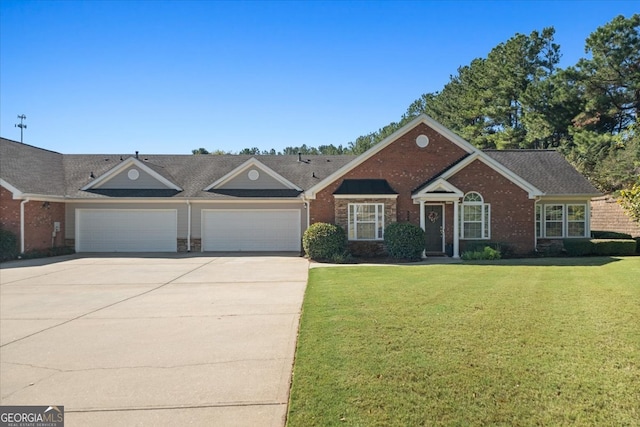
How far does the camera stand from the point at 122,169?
832 inches

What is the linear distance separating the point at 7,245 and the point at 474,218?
19861 millimetres

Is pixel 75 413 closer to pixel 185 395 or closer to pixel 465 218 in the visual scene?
pixel 185 395

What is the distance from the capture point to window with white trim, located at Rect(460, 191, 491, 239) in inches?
695

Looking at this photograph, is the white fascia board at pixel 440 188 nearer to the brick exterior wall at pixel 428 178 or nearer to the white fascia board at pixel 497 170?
the white fascia board at pixel 497 170

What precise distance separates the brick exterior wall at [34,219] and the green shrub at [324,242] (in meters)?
12.5

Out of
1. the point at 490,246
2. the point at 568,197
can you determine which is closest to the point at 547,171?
the point at 568,197

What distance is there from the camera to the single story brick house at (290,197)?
1762cm

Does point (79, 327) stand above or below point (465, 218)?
below

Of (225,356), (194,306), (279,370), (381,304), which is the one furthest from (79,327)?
(381,304)

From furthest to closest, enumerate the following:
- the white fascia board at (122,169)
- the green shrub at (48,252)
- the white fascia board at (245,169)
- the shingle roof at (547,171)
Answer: the white fascia board at (245,169) < the white fascia board at (122,169) < the shingle roof at (547,171) < the green shrub at (48,252)

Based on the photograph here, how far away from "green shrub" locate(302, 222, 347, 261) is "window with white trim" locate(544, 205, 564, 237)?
9807mm

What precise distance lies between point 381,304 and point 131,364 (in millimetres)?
4330

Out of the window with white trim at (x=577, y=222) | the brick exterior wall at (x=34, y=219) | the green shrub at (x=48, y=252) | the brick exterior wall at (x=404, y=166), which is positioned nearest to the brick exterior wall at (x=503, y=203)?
the brick exterior wall at (x=404, y=166)

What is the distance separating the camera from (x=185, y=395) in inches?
175
